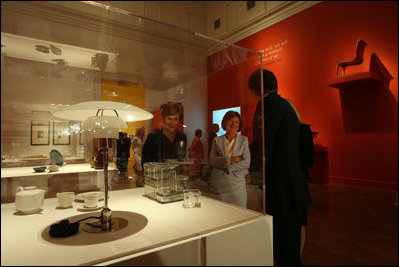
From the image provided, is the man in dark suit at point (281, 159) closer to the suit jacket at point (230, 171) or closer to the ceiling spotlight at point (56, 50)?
the suit jacket at point (230, 171)

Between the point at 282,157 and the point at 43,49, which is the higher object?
the point at 43,49

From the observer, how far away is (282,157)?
3.68 ft

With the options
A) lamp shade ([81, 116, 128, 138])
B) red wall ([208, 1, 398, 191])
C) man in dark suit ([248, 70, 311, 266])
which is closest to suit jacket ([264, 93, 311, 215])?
man in dark suit ([248, 70, 311, 266])

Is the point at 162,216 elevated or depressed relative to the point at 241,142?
depressed

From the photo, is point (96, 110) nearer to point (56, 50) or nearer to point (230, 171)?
point (56, 50)

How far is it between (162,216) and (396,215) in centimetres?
135

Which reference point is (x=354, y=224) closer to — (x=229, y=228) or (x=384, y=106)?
(x=384, y=106)

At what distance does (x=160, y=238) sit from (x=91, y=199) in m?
0.35

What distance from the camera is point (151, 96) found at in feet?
2.97

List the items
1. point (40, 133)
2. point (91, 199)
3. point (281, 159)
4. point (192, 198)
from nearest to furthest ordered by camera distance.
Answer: point (40, 133), point (91, 199), point (192, 198), point (281, 159)

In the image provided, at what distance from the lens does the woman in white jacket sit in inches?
40.1

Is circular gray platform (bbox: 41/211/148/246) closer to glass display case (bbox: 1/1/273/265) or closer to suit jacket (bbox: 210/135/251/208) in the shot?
glass display case (bbox: 1/1/273/265)

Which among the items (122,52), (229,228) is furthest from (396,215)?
(122,52)

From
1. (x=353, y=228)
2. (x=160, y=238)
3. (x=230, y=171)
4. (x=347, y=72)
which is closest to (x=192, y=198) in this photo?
(x=230, y=171)
